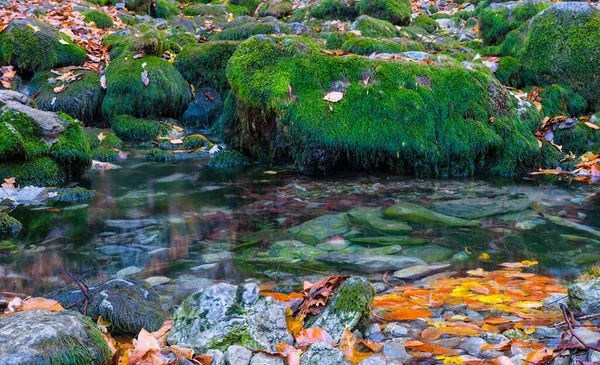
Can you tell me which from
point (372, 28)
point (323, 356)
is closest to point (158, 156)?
point (372, 28)

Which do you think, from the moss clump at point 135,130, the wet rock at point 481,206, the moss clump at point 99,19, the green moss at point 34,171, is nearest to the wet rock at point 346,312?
the wet rock at point 481,206

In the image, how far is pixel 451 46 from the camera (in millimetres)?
12102

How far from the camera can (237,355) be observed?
2506 mm

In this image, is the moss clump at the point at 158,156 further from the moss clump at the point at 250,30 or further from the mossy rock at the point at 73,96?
the moss clump at the point at 250,30

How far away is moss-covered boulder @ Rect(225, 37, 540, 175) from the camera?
23.9ft

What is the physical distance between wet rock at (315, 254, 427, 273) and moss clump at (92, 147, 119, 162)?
529cm

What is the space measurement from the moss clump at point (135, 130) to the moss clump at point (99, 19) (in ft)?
17.3

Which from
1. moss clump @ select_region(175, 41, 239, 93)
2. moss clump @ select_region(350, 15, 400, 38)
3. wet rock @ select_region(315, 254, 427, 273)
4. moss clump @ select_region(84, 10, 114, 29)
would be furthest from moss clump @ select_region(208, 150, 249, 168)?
moss clump @ select_region(84, 10, 114, 29)

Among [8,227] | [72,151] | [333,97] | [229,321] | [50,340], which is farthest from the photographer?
[333,97]

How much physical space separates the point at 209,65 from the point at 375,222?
23.7ft

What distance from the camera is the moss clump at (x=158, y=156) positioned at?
345 inches

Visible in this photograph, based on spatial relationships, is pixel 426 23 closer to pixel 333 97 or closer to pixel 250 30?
pixel 250 30

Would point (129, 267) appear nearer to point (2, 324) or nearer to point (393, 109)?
point (2, 324)

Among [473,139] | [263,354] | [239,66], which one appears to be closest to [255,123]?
[239,66]
